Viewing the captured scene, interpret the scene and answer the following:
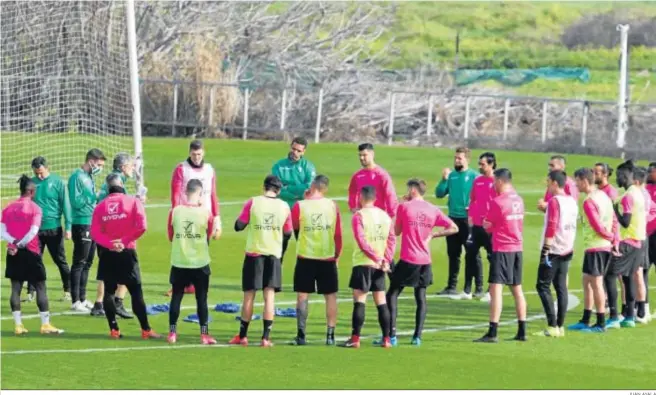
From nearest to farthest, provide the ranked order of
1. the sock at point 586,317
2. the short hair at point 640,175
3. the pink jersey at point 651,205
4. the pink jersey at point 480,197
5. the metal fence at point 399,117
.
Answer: the sock at point 586,317, the short hair at point 640,175, the pink jersey at point 651,205, the pink jersey at point 480,197, the metal fence at point 399,117

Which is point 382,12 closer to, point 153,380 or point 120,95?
point 120,95

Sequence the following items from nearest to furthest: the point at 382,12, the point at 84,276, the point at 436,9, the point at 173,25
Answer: the point at 84,276 → the point at 173,25 → the point at 382,12 → the point at 436,9

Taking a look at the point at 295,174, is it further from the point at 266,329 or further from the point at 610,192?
the point at 610,192

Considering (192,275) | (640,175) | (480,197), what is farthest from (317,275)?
(640,175)

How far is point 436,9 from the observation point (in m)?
61.5

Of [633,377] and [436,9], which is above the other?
[436,9]

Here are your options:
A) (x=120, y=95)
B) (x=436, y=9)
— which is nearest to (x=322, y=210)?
(x=120, y=95)

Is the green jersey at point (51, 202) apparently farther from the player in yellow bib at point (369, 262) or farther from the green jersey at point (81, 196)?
the player in yellow bib at point (369, 262)

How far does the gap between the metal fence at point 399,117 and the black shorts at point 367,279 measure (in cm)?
2559

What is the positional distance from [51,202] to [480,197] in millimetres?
5779

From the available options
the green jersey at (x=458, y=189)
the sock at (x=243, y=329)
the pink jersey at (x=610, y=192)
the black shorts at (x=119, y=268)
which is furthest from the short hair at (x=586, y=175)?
the black shorts at (x=119, y=268)

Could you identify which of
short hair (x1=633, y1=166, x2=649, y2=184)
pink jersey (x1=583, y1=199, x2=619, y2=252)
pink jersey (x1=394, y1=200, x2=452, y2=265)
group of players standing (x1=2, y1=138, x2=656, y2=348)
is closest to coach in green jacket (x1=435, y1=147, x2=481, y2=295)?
group of players standing (x1=2, y1=138, x2=656, y2=348)

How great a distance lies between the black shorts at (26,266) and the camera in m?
17.2

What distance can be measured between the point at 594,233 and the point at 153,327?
18.2 ft
